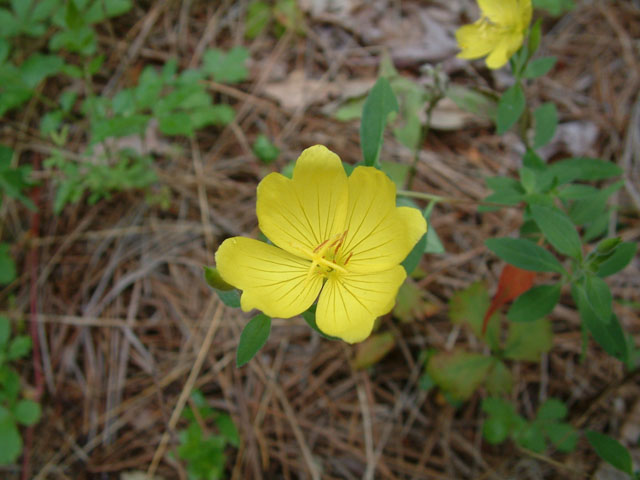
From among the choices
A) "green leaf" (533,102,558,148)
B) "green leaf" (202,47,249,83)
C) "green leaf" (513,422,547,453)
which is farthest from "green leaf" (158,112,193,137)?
"green leaf" (513,422,547,453)

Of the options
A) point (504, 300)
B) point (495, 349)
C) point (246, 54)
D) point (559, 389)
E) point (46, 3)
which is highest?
point (46, 3)

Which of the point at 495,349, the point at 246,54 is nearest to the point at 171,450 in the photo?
the point at 495,349

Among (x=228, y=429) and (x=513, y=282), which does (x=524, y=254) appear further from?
(x=228, y=429)

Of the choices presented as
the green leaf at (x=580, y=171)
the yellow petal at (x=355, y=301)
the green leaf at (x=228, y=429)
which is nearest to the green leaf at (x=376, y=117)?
the yellow petal at (x=355, y=301)

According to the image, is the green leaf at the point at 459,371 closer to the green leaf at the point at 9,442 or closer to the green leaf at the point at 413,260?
the green leaf at the point at 413,260

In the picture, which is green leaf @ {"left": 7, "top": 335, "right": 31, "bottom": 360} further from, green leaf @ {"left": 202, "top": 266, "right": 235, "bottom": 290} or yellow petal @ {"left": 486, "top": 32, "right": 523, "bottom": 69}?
yellow petal @ {"left": 486, "top": 32, "right": 523, "bottom": 69}

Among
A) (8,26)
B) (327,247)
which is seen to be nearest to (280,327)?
(327,247)

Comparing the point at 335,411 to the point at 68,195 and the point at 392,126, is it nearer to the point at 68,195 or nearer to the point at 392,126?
the point at 392,126
